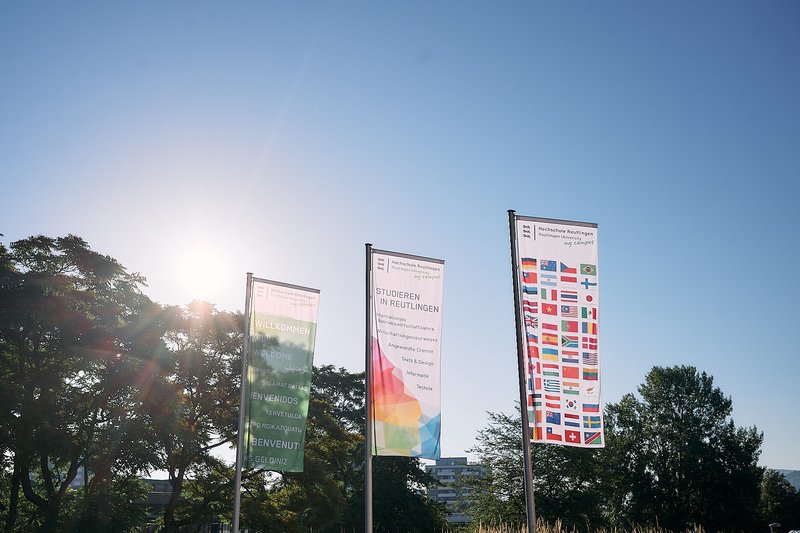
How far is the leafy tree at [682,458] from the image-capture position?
55.3 m

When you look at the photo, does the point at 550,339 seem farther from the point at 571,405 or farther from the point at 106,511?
the point at 106,511

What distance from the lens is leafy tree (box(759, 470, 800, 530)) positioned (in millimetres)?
66750

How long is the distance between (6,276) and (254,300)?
764 inches

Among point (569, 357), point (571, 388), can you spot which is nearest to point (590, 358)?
point (569, 357)

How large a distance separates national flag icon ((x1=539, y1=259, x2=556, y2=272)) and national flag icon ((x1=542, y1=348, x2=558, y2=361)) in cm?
142

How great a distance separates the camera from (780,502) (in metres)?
69.3

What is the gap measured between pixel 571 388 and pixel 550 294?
1.65 meters

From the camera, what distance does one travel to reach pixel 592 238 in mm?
12805

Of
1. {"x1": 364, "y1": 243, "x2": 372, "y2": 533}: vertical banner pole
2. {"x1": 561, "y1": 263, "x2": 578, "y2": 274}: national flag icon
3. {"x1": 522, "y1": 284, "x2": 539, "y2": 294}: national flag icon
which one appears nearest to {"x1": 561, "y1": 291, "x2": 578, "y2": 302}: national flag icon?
{"x1": 561, "y1": 263, "x2": 578, "y2": 274}: national flag icon

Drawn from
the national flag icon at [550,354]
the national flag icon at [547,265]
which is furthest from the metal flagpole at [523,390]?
the national flag icon at [547,265]

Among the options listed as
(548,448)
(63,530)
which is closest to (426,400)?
(63,530)

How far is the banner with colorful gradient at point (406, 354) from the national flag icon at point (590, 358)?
329cm

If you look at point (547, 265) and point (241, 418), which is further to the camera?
point (241, 418)

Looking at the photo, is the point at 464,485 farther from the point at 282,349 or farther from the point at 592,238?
the point at 592,238
